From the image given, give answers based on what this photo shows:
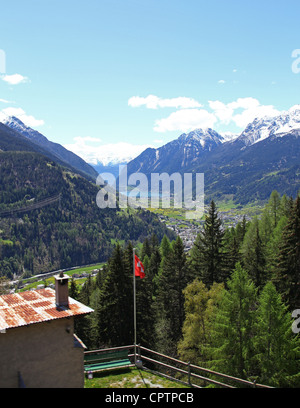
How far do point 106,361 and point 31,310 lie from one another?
7221 mm

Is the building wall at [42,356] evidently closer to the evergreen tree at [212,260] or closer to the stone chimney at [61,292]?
the stone chimney at [61,292]

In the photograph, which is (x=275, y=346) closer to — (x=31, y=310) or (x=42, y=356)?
(x=42, y=356)

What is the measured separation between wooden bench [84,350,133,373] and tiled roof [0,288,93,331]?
4.80 meters

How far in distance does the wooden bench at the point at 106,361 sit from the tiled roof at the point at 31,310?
480 centimetres

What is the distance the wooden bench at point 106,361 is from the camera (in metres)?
20.1

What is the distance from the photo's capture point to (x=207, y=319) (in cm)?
3441

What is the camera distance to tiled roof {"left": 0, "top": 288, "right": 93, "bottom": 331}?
1521 cm

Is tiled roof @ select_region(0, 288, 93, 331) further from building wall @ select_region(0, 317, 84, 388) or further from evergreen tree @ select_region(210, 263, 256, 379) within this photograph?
evergreen tree @ select_region(210, 263, 256, 379)

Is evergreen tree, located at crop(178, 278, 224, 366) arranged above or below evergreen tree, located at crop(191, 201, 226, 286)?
below

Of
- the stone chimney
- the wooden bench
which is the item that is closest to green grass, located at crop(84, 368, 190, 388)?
the wooden bench

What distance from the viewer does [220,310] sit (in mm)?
29031
